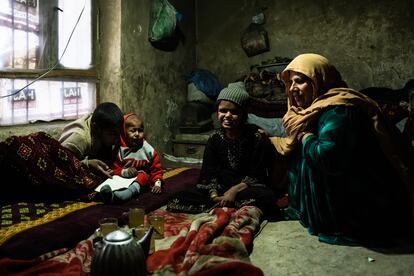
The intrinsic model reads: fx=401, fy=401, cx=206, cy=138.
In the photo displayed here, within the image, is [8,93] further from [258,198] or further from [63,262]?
[258,198]

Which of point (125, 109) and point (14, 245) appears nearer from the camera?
point (14, 245)

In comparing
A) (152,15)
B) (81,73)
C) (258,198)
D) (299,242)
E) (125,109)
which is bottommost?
(299,242)

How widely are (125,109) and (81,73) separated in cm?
70

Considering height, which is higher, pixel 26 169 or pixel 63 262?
pixel 26 169

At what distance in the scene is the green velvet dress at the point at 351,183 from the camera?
8.82 feet

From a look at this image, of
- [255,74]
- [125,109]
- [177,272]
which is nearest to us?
[177,272]

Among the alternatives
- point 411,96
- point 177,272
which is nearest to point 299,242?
point 177,272

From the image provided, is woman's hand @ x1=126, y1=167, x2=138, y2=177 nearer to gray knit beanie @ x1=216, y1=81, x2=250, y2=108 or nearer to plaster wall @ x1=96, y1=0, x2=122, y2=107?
gray knit beanie @ x1=216, y1=81, x2=250, y2=108

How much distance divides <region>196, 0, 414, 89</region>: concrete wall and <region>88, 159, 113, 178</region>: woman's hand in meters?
3.63

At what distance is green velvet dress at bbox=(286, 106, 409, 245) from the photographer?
8.82 feet

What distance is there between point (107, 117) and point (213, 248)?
5.38 feet

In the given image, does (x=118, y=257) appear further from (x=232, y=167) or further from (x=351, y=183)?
(x=232, y=167)

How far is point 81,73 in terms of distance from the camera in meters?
4.70

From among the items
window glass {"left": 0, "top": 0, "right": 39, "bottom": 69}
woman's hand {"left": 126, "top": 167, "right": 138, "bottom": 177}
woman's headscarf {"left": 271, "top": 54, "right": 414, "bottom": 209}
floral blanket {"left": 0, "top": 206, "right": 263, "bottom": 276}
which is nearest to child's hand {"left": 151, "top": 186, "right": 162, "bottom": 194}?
woman's hand {"left": 126, "top": 167, "right": 138, "bottom": 177}
